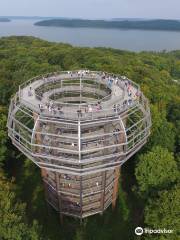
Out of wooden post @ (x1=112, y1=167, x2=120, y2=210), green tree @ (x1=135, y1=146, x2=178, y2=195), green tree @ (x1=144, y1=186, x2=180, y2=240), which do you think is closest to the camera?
green tree @ (x1=144, y1=186, x2=180, y2=240)

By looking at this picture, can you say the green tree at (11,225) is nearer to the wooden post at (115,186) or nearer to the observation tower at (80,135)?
the observation tower at (80,135)

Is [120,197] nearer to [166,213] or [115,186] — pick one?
[115,186]

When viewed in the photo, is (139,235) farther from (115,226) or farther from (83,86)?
(83,86)

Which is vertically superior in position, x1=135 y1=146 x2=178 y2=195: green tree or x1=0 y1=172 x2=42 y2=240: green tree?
x1=135 y1=146 x2=178 y2=195: green tree

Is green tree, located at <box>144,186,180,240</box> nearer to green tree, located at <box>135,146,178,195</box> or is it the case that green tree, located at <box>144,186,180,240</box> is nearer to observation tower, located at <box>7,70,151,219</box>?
green tree, located at <box>135,146,178,195</box>

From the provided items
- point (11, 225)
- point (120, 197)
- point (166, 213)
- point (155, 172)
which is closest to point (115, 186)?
point (120, 197)

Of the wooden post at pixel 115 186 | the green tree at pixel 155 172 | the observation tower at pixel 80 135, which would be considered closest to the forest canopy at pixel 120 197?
the green tree at pixel 155 172

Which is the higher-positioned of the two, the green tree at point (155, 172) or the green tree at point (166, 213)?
the green tree at point (155, 172)

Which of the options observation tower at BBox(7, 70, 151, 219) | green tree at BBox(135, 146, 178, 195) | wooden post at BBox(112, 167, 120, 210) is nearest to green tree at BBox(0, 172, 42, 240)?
observation tower at BBox(7, 70, 151, 219)
